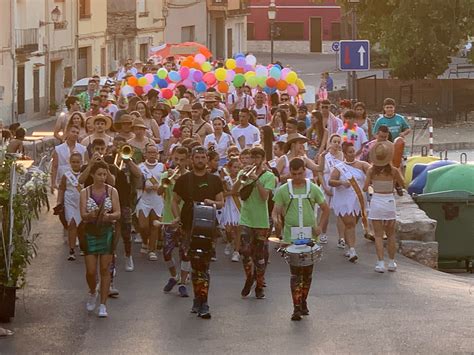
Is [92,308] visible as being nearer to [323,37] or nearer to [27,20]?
[27,20]

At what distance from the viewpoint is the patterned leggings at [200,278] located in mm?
14820

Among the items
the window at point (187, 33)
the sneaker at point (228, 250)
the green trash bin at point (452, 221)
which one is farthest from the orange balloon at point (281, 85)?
the window at point (187, 33)

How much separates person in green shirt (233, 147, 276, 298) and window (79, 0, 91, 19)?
41.7 m

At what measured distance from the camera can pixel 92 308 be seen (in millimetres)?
15188

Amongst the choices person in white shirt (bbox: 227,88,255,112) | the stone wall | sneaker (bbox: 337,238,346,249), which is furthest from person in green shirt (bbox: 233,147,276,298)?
person in white shirt (bbox: 227,88,255,112)

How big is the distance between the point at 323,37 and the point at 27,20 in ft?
155

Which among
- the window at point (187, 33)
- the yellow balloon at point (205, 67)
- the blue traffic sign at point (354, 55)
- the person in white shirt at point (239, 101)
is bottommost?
the person in white shirt at point (239, 101)

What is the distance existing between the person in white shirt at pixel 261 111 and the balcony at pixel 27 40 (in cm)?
2278

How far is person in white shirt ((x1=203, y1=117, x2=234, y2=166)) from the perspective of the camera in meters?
21.1

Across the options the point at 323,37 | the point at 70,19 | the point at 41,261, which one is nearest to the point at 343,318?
the point at 41,261

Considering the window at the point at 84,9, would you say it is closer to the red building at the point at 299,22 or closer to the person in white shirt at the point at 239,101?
the person in white shirt at the point at 239,101

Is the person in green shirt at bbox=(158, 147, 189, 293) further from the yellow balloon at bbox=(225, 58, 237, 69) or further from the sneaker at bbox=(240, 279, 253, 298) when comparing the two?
the yellow balloon at bbox=(225, 58, 237, 69)

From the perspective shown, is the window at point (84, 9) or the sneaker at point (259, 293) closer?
the sneaker at point (259, 293)

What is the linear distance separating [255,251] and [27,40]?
34.3 meters
